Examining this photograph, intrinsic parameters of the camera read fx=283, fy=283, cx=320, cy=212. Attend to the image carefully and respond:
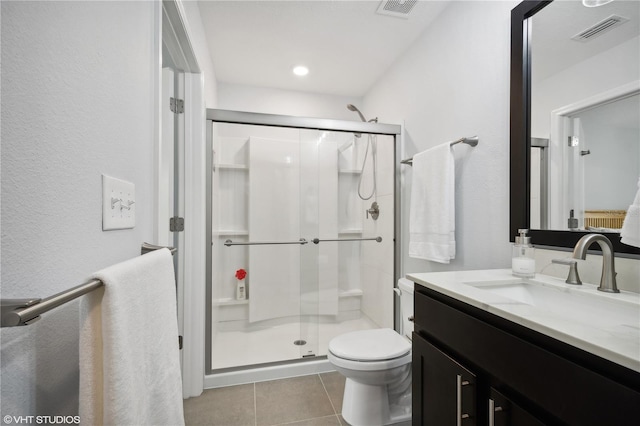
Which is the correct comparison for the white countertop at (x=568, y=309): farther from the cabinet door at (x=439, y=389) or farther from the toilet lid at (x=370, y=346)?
the toilet lid at (x=370, y=346)

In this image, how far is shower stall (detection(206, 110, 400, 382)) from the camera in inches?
75.8

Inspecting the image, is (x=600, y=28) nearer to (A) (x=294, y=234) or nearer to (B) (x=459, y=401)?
(B) (x=459, y=401)

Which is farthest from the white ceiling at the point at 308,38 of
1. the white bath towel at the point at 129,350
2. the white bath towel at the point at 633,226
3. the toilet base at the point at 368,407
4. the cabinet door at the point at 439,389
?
the toilet base at the point at 368,407

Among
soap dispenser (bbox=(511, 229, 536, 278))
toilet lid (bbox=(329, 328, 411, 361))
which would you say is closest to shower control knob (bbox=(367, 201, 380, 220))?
toilet lid (bbox=(329, 328, 411, 361))

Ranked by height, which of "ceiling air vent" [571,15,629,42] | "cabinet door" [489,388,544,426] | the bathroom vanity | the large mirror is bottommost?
"cabinet door" [489,388,544,426]

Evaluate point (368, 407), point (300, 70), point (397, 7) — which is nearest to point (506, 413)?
point (368, 407)

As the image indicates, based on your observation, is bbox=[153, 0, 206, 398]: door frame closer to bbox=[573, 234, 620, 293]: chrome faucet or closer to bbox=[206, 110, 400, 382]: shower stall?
bbox=[206, 110, 400, 382]: shower stall

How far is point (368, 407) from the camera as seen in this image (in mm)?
1442

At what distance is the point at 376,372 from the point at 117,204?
4.21ft

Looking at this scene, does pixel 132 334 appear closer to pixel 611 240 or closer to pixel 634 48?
pixel 611 240

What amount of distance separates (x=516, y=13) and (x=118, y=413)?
6.20 feet

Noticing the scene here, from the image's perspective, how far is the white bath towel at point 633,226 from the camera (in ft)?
1.99

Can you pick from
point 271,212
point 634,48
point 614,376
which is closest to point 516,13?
point 634,48

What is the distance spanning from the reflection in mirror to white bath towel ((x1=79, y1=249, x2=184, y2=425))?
1405mm
